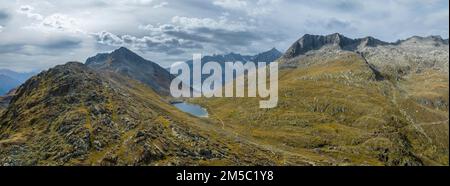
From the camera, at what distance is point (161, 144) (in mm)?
193125
